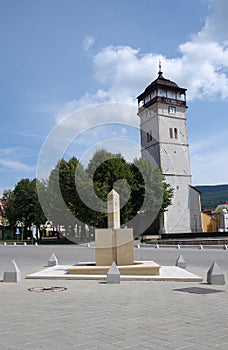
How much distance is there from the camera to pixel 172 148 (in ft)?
189

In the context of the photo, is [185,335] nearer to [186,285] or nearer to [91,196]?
[186,285]

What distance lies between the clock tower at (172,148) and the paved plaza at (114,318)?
4644cm

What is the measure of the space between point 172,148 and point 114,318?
5276 centimetres

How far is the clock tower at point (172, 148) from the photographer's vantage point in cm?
5622

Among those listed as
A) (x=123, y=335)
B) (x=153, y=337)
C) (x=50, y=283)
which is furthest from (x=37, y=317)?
(x=50, y=283)

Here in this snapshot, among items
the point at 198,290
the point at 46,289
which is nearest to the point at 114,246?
the point at 46,289

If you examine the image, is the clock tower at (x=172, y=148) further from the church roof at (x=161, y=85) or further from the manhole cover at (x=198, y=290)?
the manhole cover at (x=198, y=290)

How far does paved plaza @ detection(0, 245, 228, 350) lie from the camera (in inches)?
183

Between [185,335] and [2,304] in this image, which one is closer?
[185,335]

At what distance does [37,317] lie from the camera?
627 centimetres

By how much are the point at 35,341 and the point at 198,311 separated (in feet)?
10.8

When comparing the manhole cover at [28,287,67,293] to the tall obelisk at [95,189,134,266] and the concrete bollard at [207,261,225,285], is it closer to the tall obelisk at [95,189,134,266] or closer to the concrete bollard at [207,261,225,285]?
the tall obelisk at [95,189,134,266]

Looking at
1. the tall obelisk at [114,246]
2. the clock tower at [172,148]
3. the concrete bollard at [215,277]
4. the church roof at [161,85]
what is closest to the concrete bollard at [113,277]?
the tall obelisk at [114,246]

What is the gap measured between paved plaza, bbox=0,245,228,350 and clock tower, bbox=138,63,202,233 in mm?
46443
